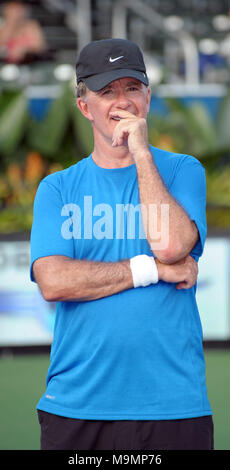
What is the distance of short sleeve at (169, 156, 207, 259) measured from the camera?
88.8 inches

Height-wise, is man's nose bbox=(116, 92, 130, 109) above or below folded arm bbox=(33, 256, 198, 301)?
above

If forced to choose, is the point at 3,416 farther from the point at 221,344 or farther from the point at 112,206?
the point at 112,206

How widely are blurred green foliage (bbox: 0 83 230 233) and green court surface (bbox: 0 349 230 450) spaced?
6.44 ft

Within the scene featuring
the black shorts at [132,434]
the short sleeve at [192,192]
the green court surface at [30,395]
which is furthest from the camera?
the green court surface at [30,395]

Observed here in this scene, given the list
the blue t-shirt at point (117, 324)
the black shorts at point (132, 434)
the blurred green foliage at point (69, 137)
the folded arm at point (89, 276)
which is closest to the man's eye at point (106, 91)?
the blue t-shirt at point (117, 324)

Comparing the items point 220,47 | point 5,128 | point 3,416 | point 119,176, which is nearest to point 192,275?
point 119,176

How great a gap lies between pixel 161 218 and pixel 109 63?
Result: 1.60 feet

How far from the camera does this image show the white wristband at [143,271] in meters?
2.16

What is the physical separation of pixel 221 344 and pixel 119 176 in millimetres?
4337

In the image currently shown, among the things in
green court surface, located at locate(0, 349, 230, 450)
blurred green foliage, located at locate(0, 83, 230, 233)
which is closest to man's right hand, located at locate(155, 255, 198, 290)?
green court surface, located at locate(0, 349, 230, 450)

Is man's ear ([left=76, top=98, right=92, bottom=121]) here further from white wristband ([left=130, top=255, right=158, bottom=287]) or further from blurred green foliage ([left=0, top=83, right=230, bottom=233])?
blurred green foliage ([left=0, top=83, right=230, bottom=233])

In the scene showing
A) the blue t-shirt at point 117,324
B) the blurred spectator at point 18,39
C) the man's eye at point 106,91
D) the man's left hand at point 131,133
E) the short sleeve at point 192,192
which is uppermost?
the blurred spectator at point 18,39

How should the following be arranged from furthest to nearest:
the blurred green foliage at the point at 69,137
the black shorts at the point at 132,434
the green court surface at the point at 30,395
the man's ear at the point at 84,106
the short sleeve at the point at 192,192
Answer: the blurred green foliage at the point at 69,137
the green court surface at the point at 30,395
the man's ear at the point at 84,106
the short sleeve at the point at 192,192
the black shorts at the point at 132,434

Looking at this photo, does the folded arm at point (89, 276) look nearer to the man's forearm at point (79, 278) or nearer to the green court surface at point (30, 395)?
the man's forearm at point (79, 278)
